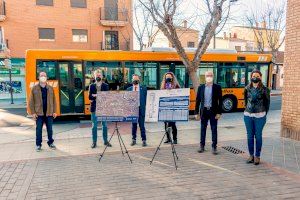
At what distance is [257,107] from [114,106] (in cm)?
300

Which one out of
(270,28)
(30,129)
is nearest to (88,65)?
(30,129)

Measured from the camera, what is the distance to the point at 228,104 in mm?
13352

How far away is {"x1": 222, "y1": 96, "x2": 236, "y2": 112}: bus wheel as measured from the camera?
43.5 feet

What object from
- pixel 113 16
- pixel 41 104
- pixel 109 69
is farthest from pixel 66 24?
pixel 41 104

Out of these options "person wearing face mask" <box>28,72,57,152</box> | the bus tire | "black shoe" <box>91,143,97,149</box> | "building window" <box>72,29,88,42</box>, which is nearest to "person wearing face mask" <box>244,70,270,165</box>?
"black shoe" <box>91,143,97,149</box>

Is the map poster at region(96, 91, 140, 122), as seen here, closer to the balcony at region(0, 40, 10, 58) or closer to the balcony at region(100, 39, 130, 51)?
the balcony at region(0, 40, 10, 58)

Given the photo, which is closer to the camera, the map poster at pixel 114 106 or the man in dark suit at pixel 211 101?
the map poster at pixel 114 106

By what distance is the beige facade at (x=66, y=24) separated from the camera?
21.7 m

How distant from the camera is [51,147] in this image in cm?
711

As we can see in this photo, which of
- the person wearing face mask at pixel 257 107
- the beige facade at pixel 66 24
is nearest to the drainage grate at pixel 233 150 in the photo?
the person wearing face mask at pixel 257 107

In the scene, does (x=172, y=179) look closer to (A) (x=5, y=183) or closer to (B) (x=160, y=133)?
(A) (x=5, y=183)

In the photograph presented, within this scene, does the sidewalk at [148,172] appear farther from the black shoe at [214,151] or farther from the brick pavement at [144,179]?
the black shoe at [214,151]

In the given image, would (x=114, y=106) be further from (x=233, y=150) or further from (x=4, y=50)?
(x=4, y=50)

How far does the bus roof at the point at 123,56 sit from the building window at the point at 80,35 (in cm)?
1290
